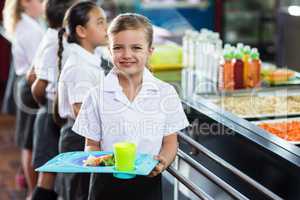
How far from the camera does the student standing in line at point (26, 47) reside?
158 inches

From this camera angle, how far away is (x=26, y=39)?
4.00 meters

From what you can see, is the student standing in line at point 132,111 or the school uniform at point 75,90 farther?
the school uniform at point 75,90

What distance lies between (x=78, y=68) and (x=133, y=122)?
73cm

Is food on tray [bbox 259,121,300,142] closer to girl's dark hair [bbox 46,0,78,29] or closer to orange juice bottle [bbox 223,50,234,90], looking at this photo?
orange juice bottle [bbox 223,50,234,90]

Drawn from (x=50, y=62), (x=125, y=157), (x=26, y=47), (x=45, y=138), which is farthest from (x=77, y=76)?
(x=26, y=47)

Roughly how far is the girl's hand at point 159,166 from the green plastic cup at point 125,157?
0.09 meters

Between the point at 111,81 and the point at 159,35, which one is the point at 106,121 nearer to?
the point at 111,81

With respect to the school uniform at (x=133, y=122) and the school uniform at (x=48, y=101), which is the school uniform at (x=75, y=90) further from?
the school uniform at (x=133, y=122)

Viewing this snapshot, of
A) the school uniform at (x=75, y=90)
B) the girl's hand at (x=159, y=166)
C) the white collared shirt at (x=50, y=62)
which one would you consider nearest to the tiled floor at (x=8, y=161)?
the white collared shirt at (x=50, y=62)

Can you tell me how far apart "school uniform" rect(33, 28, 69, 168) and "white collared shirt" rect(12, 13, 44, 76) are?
55 centimetres

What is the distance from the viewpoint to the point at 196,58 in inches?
145

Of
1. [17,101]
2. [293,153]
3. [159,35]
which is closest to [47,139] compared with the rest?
[17,101]

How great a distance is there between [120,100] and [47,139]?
4.62ft

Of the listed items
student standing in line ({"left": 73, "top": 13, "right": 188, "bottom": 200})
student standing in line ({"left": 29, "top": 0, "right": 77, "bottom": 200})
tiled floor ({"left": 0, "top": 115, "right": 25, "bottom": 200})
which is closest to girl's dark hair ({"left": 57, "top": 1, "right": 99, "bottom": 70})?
student standing in line ({"left": 29, "top": 0, "right": 77, "bottom": 200})
